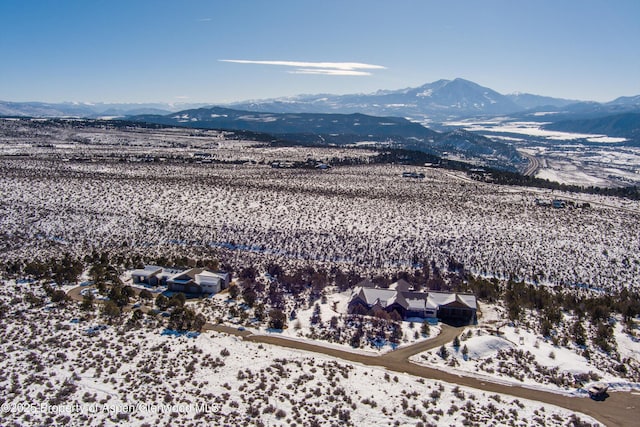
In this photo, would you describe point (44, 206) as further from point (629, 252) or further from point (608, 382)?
point (629, 252)

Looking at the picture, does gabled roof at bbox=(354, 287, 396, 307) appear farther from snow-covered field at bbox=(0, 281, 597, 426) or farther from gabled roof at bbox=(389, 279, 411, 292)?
snow-covered field at bbox=(0, 281, 597, 426)

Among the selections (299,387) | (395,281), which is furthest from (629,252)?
(299,387)

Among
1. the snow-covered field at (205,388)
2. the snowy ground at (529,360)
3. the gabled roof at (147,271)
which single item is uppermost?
the gabled roof at (147,271)

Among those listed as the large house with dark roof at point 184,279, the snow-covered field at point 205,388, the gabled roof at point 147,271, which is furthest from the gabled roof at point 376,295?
the gabled roof at point 147,271

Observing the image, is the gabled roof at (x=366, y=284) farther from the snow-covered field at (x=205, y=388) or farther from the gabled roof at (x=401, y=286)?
the snow-covered field at (x=205, y=388)

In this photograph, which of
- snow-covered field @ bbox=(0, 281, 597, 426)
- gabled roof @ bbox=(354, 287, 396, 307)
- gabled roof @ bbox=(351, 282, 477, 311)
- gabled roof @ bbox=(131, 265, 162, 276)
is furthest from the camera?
gabled roof @ bbox=(131, 265, 162, 276)

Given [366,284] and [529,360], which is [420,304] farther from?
[529,360]

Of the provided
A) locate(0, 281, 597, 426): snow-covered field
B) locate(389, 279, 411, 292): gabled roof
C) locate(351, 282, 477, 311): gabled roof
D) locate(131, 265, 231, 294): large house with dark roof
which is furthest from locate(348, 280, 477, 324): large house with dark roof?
locate(131, 265, 231, 294): large house with dark roof
